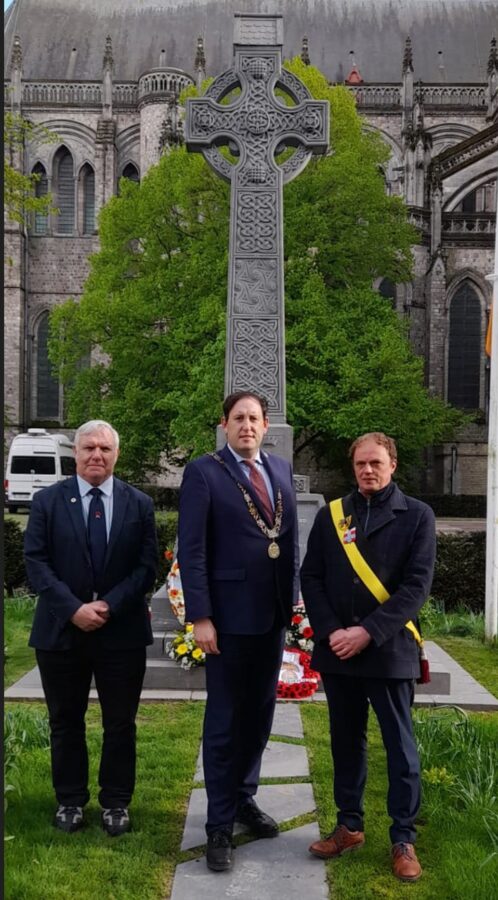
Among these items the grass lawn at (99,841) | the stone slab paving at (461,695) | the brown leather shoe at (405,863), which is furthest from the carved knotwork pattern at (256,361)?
the brown leather shoe at (405,863)

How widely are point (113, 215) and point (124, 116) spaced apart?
16.8 metres

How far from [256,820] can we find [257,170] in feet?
18.2

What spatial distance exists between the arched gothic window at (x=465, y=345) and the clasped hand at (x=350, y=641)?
89.3 ft

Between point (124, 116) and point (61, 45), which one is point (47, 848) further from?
point (61, 45)

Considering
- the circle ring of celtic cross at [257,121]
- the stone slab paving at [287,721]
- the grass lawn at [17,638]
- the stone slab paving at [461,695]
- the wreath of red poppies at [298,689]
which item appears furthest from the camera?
the circle ring of celtic cross at [257,121]

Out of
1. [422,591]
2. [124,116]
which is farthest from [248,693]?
[124,116]

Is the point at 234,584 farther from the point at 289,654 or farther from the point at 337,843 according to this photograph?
the point at 289,654

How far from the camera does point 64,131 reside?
35.1 m

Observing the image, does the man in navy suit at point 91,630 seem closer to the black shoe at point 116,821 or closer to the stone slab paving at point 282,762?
the black shoe at point 116,821

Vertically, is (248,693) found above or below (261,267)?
below

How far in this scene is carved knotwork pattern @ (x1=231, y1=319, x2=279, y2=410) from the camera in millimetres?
7316

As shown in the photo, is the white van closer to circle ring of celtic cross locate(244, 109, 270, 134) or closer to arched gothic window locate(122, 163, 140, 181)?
arched gothic window locate(122, 163, 140, 181)

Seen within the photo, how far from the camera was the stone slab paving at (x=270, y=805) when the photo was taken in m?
3.64

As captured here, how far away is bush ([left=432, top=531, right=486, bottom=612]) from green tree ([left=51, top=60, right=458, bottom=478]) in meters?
7.57
